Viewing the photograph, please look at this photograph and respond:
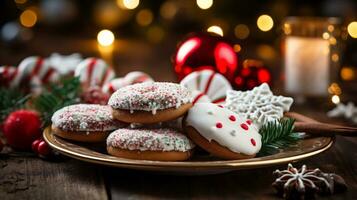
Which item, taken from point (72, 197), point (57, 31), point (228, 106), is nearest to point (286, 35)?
point (228, 106)

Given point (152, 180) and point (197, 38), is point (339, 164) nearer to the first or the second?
point (152, 180)

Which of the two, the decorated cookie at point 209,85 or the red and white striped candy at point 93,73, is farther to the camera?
the red and white striped candy at point 93,73

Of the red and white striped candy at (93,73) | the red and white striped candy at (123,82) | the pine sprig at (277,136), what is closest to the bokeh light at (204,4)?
the red and white striped candy at (93,73)

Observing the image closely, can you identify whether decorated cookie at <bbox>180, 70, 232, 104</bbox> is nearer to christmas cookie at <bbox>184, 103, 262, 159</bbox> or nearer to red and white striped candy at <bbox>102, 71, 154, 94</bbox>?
red and white striped candy at <bbox>102, 71, 154, 94</bbox>

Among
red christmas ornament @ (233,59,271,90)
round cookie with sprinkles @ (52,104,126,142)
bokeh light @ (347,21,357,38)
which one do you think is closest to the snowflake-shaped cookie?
round cookie with sprinkles @ (52,104,126,142)

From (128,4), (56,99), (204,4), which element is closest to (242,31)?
(204,4)

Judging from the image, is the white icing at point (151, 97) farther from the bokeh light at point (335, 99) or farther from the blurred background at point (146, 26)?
the blurred background at point (146, 26)

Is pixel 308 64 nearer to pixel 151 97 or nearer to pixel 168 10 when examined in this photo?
pixel 151 97
